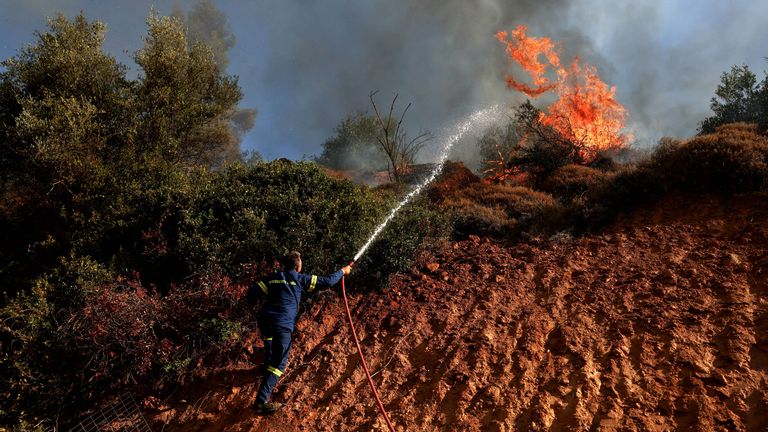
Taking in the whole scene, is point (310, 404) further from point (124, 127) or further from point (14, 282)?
point (124, 127)

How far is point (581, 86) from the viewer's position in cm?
2019

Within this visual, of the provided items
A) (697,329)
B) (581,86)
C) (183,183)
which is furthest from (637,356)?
(581,86)

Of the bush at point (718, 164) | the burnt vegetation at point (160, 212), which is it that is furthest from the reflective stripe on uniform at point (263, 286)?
the bush at point (718, 164)

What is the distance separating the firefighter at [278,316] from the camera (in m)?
5.79

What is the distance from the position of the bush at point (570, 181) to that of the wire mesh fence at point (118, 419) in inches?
494

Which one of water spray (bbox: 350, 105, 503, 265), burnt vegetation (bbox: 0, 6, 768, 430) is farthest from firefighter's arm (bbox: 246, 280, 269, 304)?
water spray (bbox: 350, 105, 503, 265)

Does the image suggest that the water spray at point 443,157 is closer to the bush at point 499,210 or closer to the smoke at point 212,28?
the bush at point 499,210

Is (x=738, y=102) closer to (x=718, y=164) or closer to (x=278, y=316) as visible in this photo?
(x=718, y=164)

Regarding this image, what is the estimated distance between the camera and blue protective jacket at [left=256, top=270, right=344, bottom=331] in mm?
6098

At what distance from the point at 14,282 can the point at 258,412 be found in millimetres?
7507

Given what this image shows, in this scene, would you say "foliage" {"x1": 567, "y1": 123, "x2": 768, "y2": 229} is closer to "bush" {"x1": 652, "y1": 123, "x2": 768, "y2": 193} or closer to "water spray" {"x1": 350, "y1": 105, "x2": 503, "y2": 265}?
"bush" {"x1": 652, "y1": 123, "x2": 768, "y2": 193}

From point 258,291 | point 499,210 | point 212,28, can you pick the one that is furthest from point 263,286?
point 212,28

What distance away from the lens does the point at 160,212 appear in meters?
9.12

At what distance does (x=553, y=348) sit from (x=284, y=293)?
4048 mm
